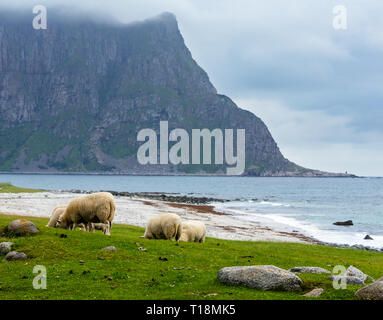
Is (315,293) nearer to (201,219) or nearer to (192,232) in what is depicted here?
(192,232)

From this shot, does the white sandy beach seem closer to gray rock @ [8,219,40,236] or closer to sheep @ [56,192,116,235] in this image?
sheep @ [56,192,116,235]

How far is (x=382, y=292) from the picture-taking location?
13602 mm

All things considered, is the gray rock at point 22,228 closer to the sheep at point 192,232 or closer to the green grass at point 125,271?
the green grass at point 125,271

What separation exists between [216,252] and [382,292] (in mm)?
13169

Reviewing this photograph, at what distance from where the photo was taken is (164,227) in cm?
2905

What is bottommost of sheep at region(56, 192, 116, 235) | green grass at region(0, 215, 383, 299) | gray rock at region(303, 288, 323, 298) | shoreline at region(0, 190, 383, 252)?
shoreline at region(0, 190, 383, 252)

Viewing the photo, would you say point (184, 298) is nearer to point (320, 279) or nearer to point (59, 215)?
point (320, 279)

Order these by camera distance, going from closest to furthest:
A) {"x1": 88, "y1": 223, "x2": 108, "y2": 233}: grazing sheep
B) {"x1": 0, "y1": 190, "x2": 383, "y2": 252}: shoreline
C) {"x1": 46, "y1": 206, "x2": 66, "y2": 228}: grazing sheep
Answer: {"x1": 88, "y1": 223, "x2": 108, "y2": 233}: grazing sheep < {"x1": 46, "y1": 206, "x2": 66, "y2": 228}: grazing sheep < {"x1": 0, "y1": 190, "x2": 383, "y2": 252}: shoreline

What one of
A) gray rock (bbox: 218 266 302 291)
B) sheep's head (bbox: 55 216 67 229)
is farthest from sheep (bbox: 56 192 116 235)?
gray rock (bbox: 218 266 302 291)

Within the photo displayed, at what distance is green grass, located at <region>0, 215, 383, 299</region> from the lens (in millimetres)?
14602

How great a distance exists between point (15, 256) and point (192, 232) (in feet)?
48.4

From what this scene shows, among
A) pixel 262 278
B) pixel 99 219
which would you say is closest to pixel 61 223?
pixel 99 219
